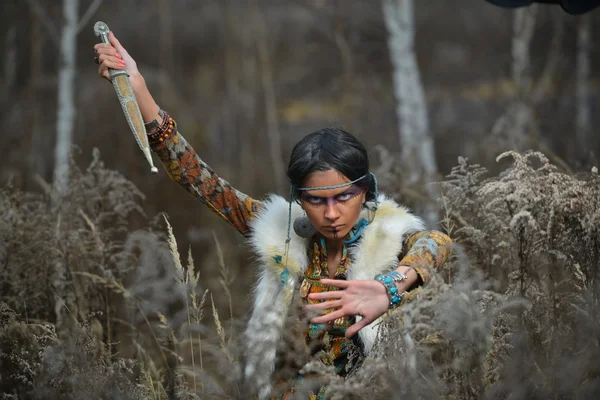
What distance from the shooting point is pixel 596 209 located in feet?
8.39

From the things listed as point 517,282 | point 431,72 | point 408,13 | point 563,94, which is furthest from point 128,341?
point 431,72

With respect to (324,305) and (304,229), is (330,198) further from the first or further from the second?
(324,305)

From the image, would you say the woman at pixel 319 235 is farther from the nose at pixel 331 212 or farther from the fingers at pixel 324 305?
the fingers at pixel 324 305

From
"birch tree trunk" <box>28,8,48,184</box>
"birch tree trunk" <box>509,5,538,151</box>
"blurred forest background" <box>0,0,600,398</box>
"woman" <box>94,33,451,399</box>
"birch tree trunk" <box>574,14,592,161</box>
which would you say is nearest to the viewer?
"woman" <box>94,33,451,399</box>

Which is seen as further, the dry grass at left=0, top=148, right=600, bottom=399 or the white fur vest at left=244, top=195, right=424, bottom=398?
the white fur vest at left=244, top=195, right=424, bottom=398

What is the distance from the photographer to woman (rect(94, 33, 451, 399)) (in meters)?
2.51

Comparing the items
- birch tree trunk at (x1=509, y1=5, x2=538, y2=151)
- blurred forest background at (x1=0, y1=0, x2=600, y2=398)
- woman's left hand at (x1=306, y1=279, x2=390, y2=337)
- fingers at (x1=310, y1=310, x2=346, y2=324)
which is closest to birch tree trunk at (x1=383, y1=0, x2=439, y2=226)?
blurred forest background at (x1=0, y1=0, x2=600, y2=398)

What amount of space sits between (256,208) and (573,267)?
1368mm

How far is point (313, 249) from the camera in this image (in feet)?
9.23

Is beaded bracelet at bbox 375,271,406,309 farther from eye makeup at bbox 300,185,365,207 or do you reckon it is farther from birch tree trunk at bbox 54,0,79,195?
birch tree trunk at bbox 54,0,79,195

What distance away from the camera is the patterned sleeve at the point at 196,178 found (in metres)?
2.80

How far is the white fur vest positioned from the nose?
0.21 meters

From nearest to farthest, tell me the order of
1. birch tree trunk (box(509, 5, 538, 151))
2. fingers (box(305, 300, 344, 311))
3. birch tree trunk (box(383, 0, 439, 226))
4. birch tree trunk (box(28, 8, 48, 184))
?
1. fingers (box(305, 300, 344, 311))
2. birch tree trunk (box(383, 0, 439, 226))
3. birch tree trunk (box(509, 5, 538, 151))
4. birch tree trunk (box(28, 8, 48, 184))

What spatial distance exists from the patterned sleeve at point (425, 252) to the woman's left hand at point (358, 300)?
0.19 m
